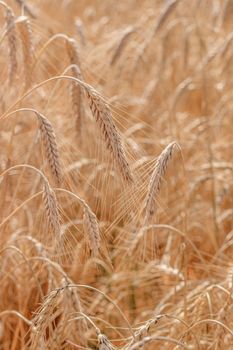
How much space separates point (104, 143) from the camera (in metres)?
1.63

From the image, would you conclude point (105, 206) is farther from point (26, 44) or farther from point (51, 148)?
point (26, 44)

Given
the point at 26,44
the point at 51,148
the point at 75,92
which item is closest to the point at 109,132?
the point at 51,148

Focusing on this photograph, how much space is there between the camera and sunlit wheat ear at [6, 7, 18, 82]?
185cm

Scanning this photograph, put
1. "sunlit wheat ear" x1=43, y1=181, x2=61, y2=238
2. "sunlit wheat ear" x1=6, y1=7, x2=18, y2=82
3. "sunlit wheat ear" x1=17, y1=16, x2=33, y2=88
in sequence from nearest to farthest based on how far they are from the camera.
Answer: "sunlit wheat ear" x1=43, y1=181, x2=61, y2=238
"sunlit wheat ear" x1=6, y1=7, x2=18, y2=82
"sunlit wheat ear" x1=17, y1=16, x2=33, y2=88

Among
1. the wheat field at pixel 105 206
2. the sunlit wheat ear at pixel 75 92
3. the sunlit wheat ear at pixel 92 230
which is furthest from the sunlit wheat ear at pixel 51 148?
the sunlit wheat ear at pixel 75 92

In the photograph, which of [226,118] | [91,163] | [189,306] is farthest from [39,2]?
[189,306]

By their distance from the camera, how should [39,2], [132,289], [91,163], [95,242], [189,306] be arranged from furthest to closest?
[39,2]
[91,163]
[132,289]
[189,306]
[95,242]

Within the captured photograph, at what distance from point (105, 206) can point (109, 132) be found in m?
0.20

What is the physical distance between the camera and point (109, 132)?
1578 millimetres

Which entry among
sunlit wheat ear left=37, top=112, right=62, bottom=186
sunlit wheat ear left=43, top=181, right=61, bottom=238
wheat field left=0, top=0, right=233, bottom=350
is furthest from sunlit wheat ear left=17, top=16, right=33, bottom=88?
sunlit wheat ear left=43, top=181, right=61, bottom=238

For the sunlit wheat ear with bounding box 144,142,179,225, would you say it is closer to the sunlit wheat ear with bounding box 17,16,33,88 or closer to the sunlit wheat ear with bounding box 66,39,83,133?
the sunlit wheat ear with bounding box 66,39,83,133

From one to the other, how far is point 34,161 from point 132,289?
1.80ft

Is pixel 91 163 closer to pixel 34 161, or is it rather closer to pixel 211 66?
pixel 34 161

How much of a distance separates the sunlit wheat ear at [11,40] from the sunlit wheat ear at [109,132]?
37cm
